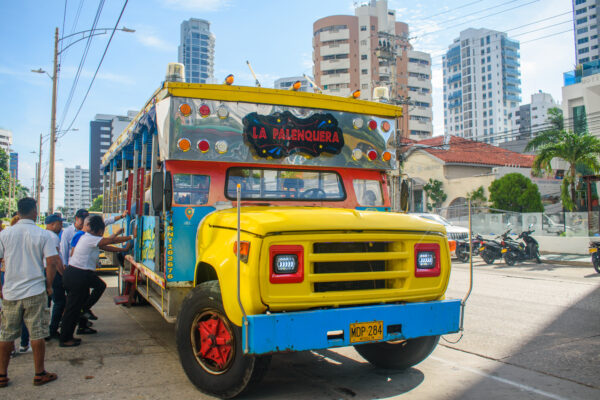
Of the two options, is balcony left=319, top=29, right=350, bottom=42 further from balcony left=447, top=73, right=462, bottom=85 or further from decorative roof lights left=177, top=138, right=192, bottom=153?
decorative roof lights left=177, top=138, right=192, bottom=153

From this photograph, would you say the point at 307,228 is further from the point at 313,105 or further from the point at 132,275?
the point at 132,275

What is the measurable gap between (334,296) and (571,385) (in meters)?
2.67

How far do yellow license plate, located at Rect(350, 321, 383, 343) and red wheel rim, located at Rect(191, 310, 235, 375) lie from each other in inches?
39.5

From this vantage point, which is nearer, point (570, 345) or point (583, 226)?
point (570, 345)

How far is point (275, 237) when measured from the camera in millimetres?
4027

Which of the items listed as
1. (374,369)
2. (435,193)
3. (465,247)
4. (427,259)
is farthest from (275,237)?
(435,193)

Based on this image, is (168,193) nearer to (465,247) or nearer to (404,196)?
(404,196)

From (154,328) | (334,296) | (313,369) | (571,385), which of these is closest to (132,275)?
(154,328)

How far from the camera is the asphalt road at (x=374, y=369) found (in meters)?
4.78

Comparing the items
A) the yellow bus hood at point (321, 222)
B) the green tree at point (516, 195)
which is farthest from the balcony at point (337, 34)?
the yellow bus hood at point (321, 222)

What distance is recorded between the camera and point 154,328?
7.70 metres

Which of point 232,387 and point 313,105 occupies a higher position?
point 313,105

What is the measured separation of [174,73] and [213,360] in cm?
323

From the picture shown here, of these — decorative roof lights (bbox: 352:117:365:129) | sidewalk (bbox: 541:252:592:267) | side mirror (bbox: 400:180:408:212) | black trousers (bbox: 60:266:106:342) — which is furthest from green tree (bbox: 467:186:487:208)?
black trousers (bbox: 60:266:106:342)
